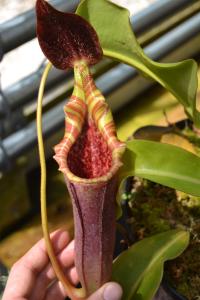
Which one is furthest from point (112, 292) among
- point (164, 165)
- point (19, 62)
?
point (19, 62)

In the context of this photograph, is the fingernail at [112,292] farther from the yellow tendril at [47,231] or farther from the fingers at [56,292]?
the fingers at [56,292]

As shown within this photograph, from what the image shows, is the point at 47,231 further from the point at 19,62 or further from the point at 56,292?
the point at 19,62

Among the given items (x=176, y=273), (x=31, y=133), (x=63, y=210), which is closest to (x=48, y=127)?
(x=31, y=133)

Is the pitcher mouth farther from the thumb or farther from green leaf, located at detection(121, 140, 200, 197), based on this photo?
the thumb

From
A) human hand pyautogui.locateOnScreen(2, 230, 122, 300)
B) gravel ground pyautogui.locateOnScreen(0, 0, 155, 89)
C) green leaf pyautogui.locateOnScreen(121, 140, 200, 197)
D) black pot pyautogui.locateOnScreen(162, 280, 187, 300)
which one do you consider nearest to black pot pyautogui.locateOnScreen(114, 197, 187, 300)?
black pot pyautogui.locateOnScreen(162, 280, 187, 300)

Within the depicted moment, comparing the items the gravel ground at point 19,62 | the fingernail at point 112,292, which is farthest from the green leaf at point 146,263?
the gravel ground at point 19,62

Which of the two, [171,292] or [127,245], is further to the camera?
[127,245]
